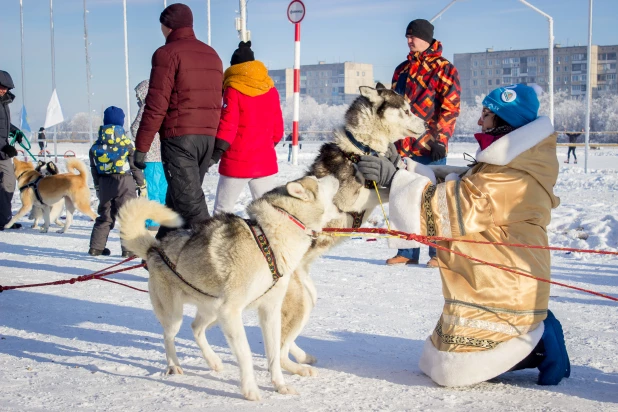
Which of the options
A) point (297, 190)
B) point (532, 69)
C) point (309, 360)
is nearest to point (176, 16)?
point (297, 190)

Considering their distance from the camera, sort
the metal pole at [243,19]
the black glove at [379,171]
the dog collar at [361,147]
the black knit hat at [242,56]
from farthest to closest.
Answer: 1. the metal pole at [243,19]
2. the black knit hat at [242,56]
3. the dog collar at [361,147]
4. the black glove at [379,171]

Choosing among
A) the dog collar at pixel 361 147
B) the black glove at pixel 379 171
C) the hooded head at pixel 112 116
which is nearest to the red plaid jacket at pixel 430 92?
the dog collar at pixel 361 147

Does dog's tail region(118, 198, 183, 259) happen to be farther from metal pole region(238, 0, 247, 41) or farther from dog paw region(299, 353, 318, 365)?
metal pole region(238, 0, 247, 41)

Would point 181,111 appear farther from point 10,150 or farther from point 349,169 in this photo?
point 10,150

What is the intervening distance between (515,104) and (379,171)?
753 mm

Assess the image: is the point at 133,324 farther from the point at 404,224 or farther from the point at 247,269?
the point at 404,224

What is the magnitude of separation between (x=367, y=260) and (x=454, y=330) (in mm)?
4141

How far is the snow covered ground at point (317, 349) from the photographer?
3100 millimetres

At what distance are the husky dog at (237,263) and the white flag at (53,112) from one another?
16573mm

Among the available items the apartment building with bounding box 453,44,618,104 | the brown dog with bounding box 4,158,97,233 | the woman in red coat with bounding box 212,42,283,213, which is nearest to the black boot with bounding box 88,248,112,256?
the brown dog with bounding box 4,158,97,233

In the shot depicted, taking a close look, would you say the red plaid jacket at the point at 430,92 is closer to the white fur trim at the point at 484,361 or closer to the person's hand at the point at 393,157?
Answer: the person's hand at the point at 393,157

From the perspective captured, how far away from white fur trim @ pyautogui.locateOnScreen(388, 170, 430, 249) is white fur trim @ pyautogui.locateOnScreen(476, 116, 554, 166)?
→ 1.12 feet

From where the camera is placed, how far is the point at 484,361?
3.21 metres

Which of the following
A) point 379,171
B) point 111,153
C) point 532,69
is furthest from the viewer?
point 532,69
